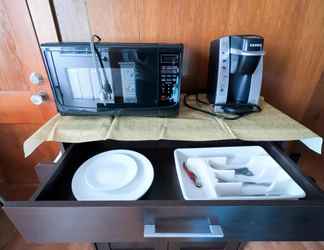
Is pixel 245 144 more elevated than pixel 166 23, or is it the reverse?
pixel 166 23

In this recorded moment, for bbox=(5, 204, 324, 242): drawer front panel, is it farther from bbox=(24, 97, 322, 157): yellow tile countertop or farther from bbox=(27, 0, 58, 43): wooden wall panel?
bbox=(27, 0, 58, 43): wooden wall panel

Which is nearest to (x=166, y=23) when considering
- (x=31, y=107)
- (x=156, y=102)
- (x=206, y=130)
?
(x=156, y=102)

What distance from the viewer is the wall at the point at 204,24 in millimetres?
752

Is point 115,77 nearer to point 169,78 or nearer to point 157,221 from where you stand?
point 169,78

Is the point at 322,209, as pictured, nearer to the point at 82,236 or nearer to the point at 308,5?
the point at 82,236

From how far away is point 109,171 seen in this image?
0.56 m

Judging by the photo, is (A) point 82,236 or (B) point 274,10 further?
(B) point 274,10

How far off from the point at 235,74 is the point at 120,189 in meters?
0.59

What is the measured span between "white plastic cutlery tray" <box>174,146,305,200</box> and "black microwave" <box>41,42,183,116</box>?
0.66 ft

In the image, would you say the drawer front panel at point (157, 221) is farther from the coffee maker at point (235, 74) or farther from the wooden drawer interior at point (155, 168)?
the coffee maker at point (235, 74)

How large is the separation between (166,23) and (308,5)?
0.61 metres

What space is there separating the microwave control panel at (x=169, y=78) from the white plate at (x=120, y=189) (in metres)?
0.26

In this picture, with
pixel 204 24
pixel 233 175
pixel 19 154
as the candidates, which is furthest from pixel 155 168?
pixel 19 154

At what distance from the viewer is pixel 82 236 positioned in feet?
1.49
